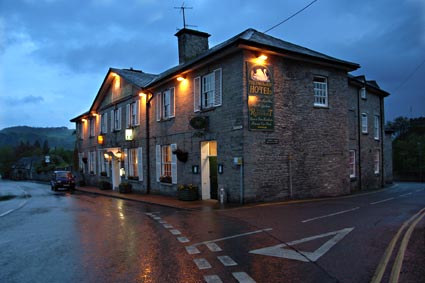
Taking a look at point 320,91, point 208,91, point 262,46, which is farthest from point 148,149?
point 320,91

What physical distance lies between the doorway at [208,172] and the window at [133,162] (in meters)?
7.20

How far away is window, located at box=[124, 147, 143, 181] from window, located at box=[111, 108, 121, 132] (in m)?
2.81

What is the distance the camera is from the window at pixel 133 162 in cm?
2269

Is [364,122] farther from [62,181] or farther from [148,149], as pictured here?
[62,181]

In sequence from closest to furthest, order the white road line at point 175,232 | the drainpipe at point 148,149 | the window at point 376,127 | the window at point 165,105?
the white road line at point 175,232, the window at point 165,105, the drainpipe at point 148,149, the window at point 376,127

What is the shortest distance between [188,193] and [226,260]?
33.2 ft

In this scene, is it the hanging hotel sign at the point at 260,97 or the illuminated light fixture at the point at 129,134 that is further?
the illuminated light fixture at the point at 129,134

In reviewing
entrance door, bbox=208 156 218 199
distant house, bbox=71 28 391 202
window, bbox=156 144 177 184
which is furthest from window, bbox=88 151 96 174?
entrance door, bbox=208 156 218 199

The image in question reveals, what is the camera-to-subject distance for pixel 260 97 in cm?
1489

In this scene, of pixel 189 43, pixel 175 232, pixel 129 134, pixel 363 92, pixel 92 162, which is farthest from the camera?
pixel 92 162

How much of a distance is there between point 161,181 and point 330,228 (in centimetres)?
1252

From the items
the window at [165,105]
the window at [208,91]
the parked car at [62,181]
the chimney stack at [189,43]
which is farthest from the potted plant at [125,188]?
the chimney stack at [189,43]

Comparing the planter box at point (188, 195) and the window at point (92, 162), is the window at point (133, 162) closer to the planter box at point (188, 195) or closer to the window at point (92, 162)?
the planter box at point (188, 195)

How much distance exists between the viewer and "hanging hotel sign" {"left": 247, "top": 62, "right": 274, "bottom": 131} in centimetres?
1455
